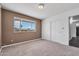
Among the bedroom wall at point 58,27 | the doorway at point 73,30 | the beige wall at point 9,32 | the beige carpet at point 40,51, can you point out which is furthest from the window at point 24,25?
the doorway at point 73,30

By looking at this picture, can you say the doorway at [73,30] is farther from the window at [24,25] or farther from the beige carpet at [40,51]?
the window at [24,25]

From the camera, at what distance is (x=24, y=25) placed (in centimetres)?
529

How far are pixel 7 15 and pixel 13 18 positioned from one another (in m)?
0.44

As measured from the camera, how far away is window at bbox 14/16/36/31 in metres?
4.63

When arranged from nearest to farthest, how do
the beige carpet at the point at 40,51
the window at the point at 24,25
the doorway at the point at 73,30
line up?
the beige carpet at the point at 40,51 → the doorway at the point at 73,30 → the window at the point at 24,25

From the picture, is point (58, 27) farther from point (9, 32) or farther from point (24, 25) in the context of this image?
point (9, 32)

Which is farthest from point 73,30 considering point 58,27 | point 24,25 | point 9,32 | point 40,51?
point 9,32

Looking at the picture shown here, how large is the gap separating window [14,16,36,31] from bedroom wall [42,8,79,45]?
1.26 m

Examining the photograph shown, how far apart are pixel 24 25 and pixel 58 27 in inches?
107

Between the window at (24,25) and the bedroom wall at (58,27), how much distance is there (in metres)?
1.26

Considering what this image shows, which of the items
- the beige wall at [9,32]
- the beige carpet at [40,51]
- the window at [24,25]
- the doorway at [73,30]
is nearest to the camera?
the beige carpet at [40,51]

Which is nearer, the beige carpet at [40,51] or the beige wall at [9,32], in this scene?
the beige carpet at [40,51]

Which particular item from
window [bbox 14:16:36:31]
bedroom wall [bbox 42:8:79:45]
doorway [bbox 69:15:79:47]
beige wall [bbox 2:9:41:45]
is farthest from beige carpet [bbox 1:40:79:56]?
window [bbox 14:16:36:31]

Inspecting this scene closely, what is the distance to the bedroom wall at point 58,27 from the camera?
4262 millimetres
